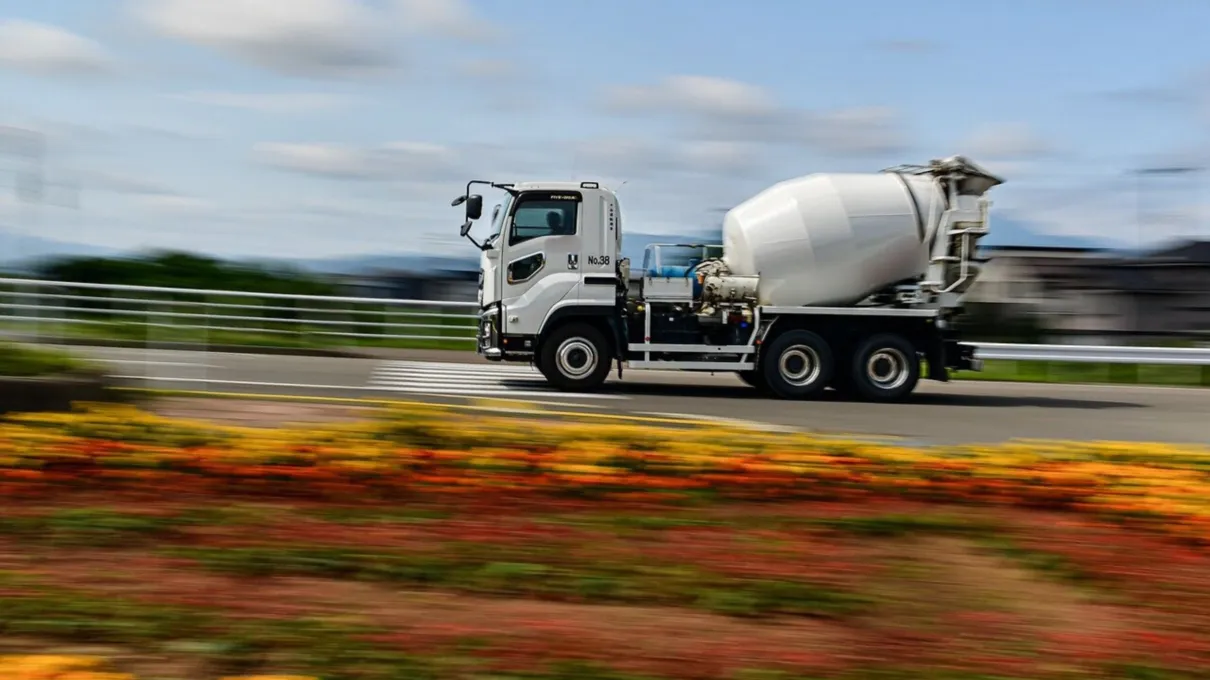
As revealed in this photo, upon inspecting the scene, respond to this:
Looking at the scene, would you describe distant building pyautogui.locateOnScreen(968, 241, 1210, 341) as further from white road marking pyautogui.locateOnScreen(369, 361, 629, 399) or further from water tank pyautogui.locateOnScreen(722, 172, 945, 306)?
white road marking pyautogui.locateOnScreen(369, 361, 629, 399)

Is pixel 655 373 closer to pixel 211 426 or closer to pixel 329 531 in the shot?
pixel 211 426

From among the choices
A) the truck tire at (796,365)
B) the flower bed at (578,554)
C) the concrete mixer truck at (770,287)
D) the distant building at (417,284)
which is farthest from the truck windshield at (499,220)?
the distant building at (417,284)

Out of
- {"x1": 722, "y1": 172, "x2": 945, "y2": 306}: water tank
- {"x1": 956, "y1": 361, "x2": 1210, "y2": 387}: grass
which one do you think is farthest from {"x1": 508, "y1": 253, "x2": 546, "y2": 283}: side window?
{"x1": 956, "y1": 361, "x2": 1210, "y2": 387}: grass

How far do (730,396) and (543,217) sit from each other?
351 cm

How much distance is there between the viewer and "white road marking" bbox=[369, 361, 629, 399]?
51.1 ft

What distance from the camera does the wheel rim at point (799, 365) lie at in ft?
53.8

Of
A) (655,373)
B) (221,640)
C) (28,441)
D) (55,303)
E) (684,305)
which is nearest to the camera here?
(221,640)

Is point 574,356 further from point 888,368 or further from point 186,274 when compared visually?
point 186,274

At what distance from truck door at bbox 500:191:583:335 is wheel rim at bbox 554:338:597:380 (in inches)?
18.3

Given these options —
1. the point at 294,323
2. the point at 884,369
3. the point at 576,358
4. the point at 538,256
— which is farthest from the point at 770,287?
the point at 294,323

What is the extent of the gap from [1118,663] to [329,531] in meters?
3.59

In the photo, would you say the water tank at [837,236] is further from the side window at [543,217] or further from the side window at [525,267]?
the side window at [525,267]

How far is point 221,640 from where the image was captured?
4.36 meters

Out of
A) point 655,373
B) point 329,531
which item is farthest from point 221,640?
point 655,373
